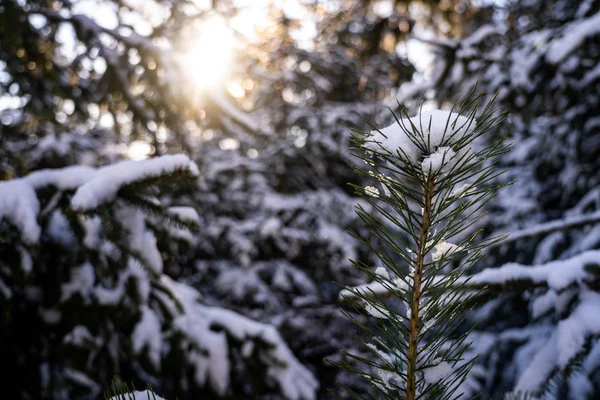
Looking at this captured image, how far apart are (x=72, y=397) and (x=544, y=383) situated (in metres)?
2.20

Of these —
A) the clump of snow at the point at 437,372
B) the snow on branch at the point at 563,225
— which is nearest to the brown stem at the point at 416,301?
the clump of snow at the point at 437,372

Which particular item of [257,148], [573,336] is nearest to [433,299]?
[573,336]

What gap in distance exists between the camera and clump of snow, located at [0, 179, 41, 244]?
4.76 feet

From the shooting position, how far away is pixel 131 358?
202cm

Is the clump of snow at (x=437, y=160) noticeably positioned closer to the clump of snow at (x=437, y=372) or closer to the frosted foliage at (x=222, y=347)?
the clump of snow at (x=437, y=372)

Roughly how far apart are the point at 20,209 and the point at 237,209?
14.7 feet

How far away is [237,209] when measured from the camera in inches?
235

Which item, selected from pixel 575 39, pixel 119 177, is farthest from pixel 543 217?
pixel 119 177

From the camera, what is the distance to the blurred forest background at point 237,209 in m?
1.58

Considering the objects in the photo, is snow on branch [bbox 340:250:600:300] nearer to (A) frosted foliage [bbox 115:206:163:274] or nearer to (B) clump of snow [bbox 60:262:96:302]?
(A) frosted foliage [bbox 115:206:163:274]

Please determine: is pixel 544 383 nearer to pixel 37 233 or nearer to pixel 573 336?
pixel 573 336

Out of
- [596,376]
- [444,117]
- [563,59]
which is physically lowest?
[596,376]

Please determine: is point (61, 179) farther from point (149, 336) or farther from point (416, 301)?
point (416, 301)

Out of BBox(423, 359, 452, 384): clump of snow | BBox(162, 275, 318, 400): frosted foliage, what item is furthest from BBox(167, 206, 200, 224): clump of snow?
BBox(423, 359, 452, 384): clump of snow
